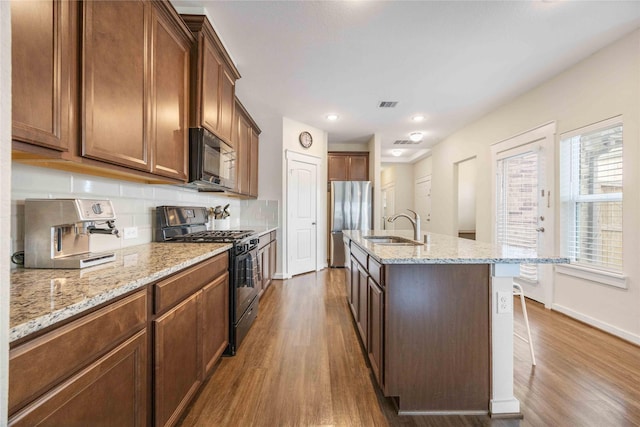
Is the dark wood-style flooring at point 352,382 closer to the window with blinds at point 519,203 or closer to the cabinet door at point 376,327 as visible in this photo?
the cabinet door at point 376,327

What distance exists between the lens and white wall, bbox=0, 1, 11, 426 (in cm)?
51

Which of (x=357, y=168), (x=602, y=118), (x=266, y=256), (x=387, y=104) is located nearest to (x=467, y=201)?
(x=357, y=168)

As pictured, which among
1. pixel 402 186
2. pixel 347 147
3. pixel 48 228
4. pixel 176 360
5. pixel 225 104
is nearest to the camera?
pixel 48 228

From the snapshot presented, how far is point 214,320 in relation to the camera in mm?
1805

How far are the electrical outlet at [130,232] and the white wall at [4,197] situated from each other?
1.46m

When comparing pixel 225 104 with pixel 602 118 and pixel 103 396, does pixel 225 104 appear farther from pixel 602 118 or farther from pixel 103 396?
pixel 602 118

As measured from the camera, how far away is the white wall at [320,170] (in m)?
4.57

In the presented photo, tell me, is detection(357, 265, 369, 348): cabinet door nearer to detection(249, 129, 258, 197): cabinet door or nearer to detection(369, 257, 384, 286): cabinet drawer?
detection(369, 257, 384, 286): cabinet drawer

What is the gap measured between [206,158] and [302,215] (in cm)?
287

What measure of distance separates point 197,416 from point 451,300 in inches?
59.9

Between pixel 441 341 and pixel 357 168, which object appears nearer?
pixel 441 341

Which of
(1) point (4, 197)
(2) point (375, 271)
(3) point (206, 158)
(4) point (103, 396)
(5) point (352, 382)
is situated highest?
(3) point (206, 158)

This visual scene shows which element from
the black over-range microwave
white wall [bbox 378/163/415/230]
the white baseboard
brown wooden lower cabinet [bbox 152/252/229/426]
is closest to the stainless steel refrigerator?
the white baseboard

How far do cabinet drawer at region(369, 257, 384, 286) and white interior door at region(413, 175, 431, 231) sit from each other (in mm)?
5440
